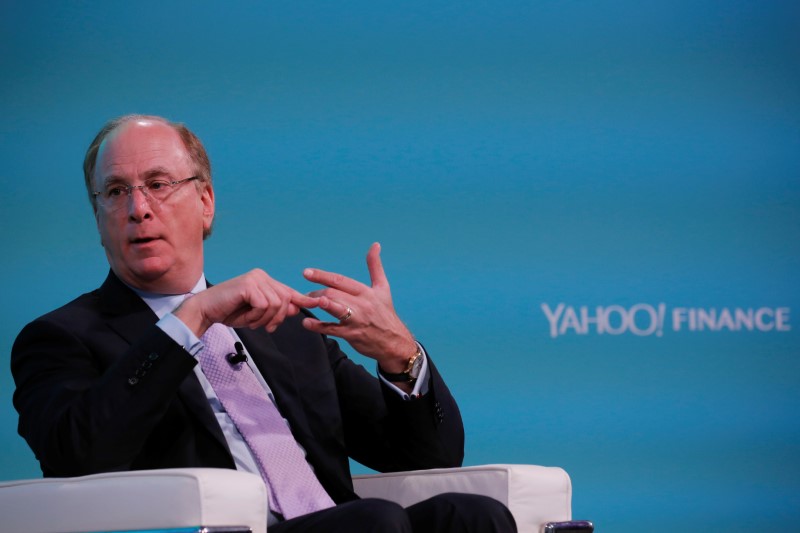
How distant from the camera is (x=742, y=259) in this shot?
11.5 ft

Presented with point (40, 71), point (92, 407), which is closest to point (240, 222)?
point (40, 71)

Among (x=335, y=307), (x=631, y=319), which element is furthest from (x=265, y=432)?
(x=631, y=319)

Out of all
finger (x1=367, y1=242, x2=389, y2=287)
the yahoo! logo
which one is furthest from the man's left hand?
the yahoo! logo

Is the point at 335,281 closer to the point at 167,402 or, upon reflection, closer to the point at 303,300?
the point at 303,300

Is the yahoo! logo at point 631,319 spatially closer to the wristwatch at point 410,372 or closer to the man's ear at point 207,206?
the wristwatch at point 410,372

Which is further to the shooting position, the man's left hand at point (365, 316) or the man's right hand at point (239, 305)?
the man's left hand at point (365, 316)

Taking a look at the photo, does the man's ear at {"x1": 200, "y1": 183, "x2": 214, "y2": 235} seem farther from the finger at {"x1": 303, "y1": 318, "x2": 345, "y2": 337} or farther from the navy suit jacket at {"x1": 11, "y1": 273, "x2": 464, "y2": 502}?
the finger at {"x1": 303, "y1": 318, "x2": 345, "y2": 337}

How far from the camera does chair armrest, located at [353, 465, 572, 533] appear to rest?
7.16 feet

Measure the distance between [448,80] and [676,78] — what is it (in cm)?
77

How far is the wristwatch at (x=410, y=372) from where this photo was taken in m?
2.38

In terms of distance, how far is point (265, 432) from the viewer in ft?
7.34

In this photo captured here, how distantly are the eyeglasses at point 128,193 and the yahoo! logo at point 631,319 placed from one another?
1.49 metres

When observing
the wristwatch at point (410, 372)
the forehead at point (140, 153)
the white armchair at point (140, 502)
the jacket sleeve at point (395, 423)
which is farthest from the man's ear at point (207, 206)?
the white armchair at point (140, 502)

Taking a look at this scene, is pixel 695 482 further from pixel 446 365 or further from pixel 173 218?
pixel 173 218
